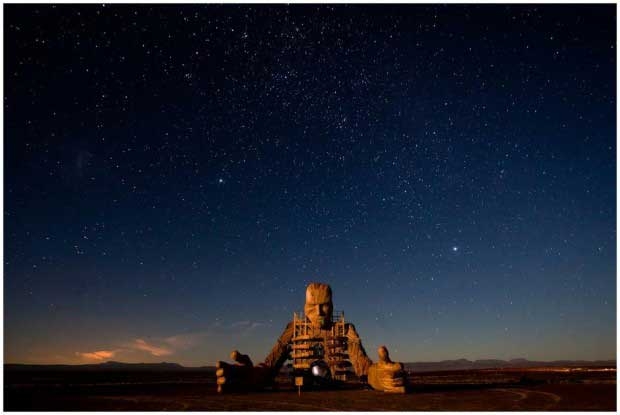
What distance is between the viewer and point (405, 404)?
1873 centimetres

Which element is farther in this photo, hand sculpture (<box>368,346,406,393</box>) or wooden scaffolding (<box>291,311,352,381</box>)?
wooden scaffolding (<box>291,311,352,381</box>)

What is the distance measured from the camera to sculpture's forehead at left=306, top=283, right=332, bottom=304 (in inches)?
1097

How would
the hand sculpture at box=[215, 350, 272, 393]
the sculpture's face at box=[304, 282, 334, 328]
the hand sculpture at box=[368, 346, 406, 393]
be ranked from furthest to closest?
the sculpture's face at box=[304, 282, 334, 328] < the hand sculpture at box=[215, 350, 272, 393] < the hand sculpture at box=[368, 346, 406, 393]

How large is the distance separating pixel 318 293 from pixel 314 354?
304 centimetres

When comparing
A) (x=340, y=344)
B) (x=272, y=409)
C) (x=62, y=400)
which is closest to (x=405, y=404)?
(x=272, y=409)

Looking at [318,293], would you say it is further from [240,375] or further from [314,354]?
[240,375]

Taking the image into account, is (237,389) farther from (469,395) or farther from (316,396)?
(469,395)

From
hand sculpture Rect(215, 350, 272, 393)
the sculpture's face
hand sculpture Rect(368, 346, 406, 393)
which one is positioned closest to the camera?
hand sculpture Rect(368, 346, 406, 393)

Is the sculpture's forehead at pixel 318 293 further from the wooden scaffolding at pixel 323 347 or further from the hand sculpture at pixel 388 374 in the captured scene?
the hand sculpture at pixel 388 374

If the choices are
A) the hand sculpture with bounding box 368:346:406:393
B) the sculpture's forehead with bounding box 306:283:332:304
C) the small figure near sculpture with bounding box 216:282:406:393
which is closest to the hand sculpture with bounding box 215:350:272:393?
the small figure near sculpture with bounding box 216:282:406:393

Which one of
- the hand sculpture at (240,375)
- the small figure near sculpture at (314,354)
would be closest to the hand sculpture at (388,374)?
the small figure near sculpture at (314,354)

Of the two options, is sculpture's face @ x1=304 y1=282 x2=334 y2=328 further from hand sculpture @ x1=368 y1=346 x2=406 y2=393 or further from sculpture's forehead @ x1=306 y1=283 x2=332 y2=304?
hand sculpture @ x1=368 y1=346 x2=406 y2=393

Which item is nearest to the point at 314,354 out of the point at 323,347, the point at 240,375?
the point at 323,347

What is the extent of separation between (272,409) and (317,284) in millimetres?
10981
